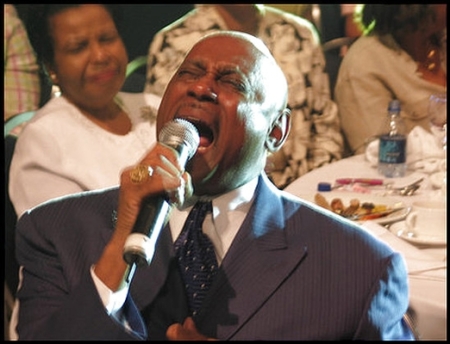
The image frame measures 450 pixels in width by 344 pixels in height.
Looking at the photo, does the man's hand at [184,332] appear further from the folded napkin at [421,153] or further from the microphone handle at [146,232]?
the folded napkin at [421,153]

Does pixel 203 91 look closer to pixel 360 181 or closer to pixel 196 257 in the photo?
pixel 196 257

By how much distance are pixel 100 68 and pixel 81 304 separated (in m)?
0.94

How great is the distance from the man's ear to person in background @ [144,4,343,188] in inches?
33.0

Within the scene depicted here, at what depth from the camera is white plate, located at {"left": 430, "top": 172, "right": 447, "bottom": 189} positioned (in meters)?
1.56

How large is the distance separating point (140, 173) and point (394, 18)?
1.79 metres

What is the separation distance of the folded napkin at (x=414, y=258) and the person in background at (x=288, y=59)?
0.58 metres

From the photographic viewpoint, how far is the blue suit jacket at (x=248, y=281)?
0.86 m

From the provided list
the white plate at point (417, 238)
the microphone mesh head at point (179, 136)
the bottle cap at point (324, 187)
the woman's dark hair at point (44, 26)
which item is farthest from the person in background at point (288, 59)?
the microphone mesh head at point (179, 136)

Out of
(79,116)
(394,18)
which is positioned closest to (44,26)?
(79,116)

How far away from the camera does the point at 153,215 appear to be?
2.33ft

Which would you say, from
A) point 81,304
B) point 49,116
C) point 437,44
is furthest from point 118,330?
point 437,44

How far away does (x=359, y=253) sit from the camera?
890mm

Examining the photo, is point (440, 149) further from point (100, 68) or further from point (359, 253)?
point (359, 253)

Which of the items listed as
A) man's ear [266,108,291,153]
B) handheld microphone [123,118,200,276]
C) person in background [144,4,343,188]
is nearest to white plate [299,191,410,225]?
person in background [144,4,343,188]
